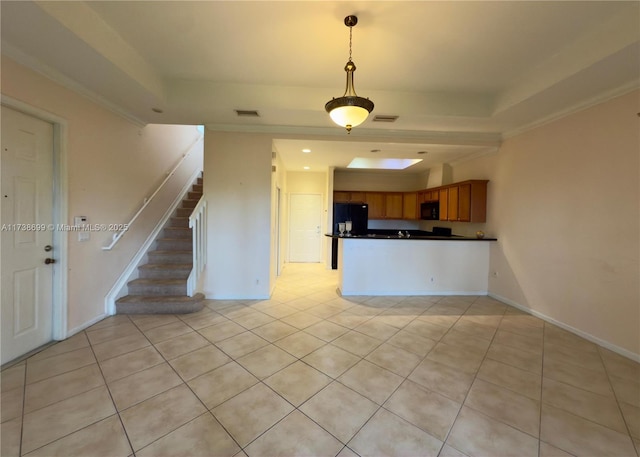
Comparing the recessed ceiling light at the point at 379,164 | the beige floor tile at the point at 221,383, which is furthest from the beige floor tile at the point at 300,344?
the recessed ceiling light at the point at 379,164

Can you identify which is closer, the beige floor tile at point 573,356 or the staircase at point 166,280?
the beige floor tile at point 573,356

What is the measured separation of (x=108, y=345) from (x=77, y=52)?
110 inches

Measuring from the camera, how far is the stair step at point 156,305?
3.43 m

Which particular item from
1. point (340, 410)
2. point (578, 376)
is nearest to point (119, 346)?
point (340, 410)

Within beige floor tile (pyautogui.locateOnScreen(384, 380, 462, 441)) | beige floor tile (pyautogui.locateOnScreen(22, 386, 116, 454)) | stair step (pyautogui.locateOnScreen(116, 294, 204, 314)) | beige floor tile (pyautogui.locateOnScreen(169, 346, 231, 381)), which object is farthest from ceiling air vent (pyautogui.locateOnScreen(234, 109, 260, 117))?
beige floor tile (pyautogui.locateOnScreen(384, 380, 462, 441))

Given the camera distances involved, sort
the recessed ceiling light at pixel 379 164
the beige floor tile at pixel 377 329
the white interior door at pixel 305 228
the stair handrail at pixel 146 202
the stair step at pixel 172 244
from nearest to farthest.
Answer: the beige floor tile at pixel 377 329 → the stair handrail at pixel 146 202 → the stair step at pixel 172 244 → the recessed ceiling light at pixel 379 164 → the white interior door at pixel 305 228

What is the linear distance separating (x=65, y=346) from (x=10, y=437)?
1297 mm

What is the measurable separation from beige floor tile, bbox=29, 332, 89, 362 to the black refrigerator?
4.87 m

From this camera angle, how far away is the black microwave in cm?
596

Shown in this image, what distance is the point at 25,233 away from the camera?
2410 mm

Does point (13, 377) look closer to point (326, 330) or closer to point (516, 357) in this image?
point (326, 330)

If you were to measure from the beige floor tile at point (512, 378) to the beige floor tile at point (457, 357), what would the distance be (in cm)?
7

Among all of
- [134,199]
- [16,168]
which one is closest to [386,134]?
[134,199]

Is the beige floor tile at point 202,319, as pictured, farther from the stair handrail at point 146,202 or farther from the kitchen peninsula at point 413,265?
the kitchen peninsula at point 413,265
